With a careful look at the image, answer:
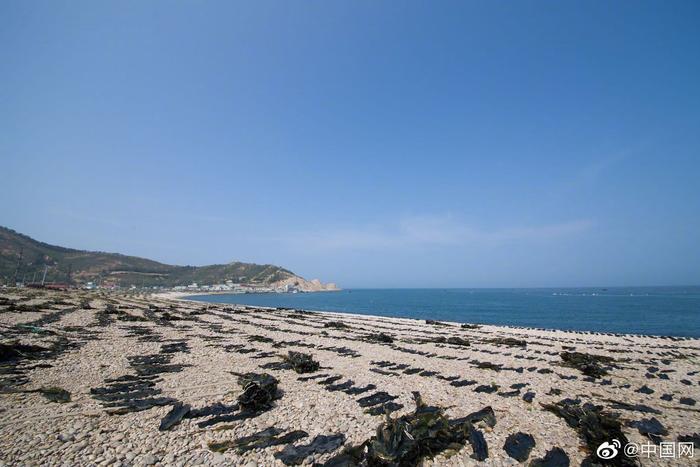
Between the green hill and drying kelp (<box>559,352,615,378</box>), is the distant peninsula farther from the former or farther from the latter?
drying kelp (<box>559,352,615,378</box>)

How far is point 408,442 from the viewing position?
21.0ft

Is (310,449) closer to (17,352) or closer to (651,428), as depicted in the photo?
(651,428)

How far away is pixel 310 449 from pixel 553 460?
4.83 meters

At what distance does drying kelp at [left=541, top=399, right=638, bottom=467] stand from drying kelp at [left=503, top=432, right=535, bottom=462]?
3.32 ft

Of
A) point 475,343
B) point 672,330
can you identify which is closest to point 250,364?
point 475,343

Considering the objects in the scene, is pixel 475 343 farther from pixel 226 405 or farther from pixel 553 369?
pixel 226 405

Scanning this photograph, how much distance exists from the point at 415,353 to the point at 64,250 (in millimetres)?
198438

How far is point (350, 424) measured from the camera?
7.62 metres

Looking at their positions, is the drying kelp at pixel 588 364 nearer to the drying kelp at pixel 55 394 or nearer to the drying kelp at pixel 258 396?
the drying kelp at pixel 258 396

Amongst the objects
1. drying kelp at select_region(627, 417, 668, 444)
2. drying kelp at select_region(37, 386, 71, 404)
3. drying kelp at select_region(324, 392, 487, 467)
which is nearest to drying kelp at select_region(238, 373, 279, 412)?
drying kelp at select_region(324, 392, 487, 467)

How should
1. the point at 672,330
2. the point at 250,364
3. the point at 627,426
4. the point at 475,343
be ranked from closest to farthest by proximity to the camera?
1. the point at 627,426
2. the point at 250,364
3. the point at 475,343
4. the point at 672,330

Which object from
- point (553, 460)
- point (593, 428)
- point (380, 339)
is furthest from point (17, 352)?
point (593, 428)

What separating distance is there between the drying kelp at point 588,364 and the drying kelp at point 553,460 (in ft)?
30.9

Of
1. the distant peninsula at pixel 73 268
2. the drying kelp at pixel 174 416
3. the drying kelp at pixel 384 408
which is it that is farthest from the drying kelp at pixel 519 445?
the distant peninsula at pixel 73 268
